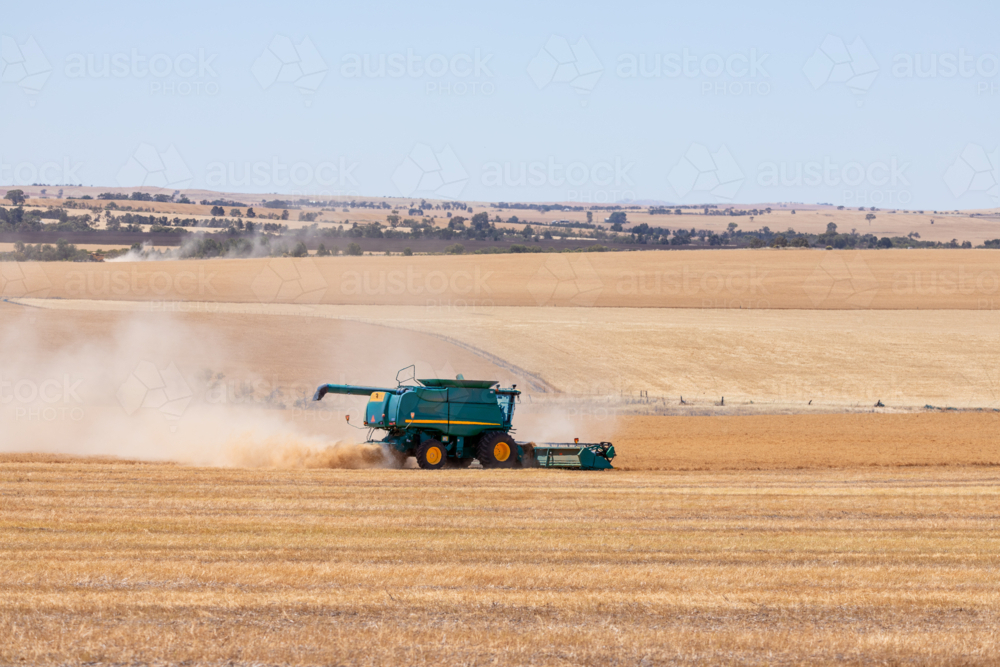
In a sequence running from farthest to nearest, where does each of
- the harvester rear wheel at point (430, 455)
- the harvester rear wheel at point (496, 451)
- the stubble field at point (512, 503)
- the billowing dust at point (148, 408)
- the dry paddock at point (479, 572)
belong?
the billowing dust at point (148, 408), the harvester rear wheel at point (496, 451), the harvester rear wheel at point (430, 455), the stubble field at point (512, 503), the dry paddock at point (479, 572)

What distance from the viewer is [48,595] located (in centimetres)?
997

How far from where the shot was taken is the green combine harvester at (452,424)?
69.4 ft

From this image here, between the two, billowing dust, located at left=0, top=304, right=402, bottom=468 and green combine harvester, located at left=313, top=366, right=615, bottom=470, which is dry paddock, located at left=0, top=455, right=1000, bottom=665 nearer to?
green combine harvester, located at left=313, top=366, right=615, bottom=470

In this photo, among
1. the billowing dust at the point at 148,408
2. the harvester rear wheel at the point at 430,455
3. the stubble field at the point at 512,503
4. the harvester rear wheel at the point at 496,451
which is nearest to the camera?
the stubble field at the point at 512,503

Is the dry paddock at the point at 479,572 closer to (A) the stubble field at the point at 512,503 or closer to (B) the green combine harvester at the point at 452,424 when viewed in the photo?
(A) the stubble field at the point at 512,503

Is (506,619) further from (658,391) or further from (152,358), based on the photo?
(152,358)

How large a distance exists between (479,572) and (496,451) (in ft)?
33.0

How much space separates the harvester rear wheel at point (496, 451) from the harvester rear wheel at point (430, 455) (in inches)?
37.0

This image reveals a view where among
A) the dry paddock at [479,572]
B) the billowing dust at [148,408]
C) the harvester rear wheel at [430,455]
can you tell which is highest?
the dry paddock at [479,572]

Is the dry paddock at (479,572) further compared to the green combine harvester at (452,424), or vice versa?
the green combine harvester at (452,424)

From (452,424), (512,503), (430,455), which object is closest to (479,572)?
(512,503)

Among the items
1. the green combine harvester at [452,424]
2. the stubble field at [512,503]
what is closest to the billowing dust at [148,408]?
the stubble field at [512,503]

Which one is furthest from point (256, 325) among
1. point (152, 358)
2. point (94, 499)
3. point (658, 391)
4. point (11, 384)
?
point (94, 499)

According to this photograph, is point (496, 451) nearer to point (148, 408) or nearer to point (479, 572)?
point (479, 572)
